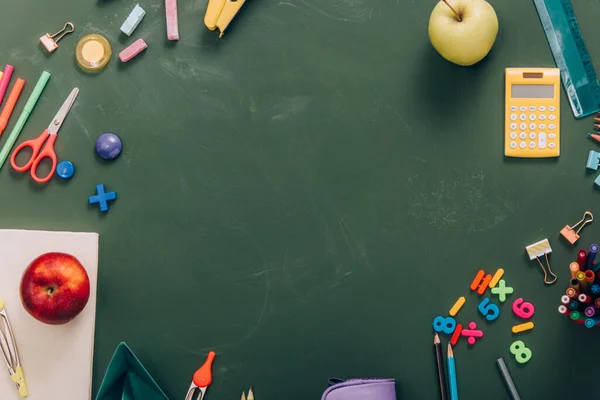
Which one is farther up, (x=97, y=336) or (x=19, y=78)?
(x=19, y=78)

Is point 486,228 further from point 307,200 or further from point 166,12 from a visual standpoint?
point 166,12

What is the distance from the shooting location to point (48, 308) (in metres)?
1.20

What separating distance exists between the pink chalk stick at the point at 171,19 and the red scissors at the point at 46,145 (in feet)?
0.65

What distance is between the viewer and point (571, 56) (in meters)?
1.22

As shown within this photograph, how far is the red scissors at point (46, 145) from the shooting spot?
126 centimetres

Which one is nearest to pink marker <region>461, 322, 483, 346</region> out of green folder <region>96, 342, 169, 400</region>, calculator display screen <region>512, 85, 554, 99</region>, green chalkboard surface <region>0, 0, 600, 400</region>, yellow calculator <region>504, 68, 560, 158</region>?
green chalkboard surface <region>0, 0, 600, 400</region>

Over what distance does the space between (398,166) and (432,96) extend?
0.14 m

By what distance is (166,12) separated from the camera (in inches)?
49.4

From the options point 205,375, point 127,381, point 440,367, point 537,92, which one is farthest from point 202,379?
point 537,92

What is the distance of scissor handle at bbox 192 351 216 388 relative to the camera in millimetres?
1247

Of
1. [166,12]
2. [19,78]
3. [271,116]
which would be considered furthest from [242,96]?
[19,78]

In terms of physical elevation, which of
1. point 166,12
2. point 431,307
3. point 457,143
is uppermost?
point 166,12

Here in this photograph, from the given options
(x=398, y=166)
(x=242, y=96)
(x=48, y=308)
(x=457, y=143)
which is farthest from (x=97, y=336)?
(x=457, y=143)

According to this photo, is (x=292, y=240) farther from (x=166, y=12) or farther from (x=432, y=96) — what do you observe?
(x=166, y=12)
